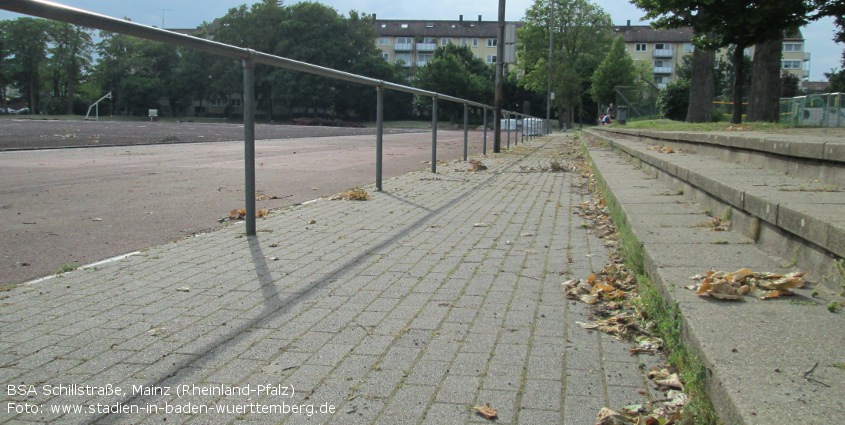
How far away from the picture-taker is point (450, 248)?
228 inches

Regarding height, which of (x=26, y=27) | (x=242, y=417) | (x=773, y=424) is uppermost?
(x=26, y=27)

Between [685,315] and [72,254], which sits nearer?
[685,315]

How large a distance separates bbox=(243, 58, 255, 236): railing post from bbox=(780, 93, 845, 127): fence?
14.6 m

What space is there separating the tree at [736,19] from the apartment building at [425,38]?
115432 mm

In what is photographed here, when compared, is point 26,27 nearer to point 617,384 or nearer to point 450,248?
point 450,248

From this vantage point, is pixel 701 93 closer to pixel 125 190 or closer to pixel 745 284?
pixel 125 190

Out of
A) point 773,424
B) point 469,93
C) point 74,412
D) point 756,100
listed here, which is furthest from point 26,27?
point 469,93

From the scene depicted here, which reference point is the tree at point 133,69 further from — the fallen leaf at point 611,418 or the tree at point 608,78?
the tree at point 608,78

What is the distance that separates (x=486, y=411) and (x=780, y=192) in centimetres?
263

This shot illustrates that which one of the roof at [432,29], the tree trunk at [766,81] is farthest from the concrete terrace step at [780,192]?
the roof at [432,29]

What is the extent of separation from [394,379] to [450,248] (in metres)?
2.87

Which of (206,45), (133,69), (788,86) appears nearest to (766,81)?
(133,69)

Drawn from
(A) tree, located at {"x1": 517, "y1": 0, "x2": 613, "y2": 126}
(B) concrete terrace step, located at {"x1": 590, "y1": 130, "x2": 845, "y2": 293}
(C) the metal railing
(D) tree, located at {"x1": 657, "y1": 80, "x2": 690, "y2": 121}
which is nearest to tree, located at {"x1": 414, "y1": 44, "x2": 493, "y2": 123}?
(A) tree, located at {"x1": 517, "y1": 0, "x2": 613, "y2": 126}

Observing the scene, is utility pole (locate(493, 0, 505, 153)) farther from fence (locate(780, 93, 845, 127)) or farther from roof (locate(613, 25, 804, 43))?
roof (locate(613, 25, 804, 43))
